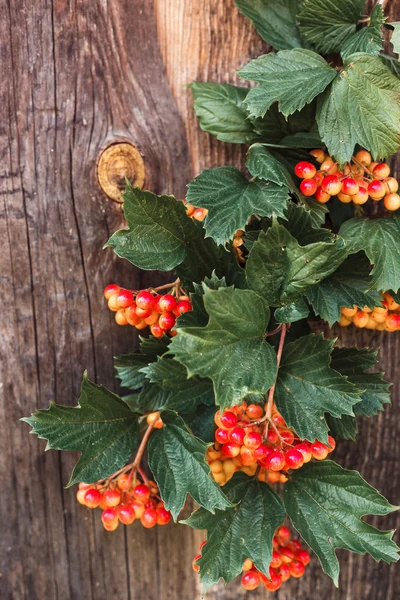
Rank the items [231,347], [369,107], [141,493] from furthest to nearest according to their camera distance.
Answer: [141,493] < [369,107] < [231,347]

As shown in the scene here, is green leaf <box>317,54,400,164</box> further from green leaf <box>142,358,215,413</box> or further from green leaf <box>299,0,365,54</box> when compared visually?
green leaf <box>142,358,215,413</box>

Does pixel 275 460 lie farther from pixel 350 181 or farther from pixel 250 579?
pixel 350 181

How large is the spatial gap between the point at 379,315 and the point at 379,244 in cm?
17

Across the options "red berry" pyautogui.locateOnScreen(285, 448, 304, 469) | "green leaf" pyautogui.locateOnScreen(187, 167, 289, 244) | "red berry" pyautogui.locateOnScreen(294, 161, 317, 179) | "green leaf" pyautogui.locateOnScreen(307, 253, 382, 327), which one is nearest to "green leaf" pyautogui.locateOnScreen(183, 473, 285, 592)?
"red berry" pyautogui.locateOnScreen(285, 448, 304, 469)

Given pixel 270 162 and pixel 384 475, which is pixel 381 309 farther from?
pixel 384 475

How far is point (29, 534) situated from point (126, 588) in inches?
11.3

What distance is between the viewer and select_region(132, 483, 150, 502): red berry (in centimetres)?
126

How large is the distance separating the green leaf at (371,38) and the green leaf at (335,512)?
83 centimetres

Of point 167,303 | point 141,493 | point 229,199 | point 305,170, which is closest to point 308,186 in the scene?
point 305,170

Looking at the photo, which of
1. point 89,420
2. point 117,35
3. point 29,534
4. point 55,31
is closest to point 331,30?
point 117,35

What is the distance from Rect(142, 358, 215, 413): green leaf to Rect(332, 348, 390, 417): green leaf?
28 cm

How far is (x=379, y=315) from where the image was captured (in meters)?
1.29

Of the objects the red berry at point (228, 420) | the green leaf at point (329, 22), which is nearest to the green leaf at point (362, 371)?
the red berry at point (228, 420)

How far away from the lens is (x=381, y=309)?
1283 mm
